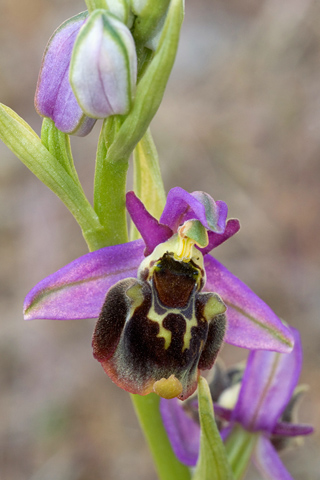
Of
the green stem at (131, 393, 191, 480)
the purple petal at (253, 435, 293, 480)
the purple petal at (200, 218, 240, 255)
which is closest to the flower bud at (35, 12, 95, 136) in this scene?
the purple petal at (200, 218, 240, 255)

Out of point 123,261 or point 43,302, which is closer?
point 43,302

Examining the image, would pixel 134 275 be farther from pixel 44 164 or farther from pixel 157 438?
pixel 157 438

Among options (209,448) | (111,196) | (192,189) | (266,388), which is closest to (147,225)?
(111,196)

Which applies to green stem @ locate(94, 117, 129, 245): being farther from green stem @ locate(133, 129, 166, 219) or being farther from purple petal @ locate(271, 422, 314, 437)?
purple petal @ locate(271, 422, 314, 437)

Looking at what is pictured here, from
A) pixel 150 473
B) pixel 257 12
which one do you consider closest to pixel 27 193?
pixel 150 473

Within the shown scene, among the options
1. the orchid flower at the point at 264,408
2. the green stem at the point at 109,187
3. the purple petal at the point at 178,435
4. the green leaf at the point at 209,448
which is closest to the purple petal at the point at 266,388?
the orchid flower at the point at 264,408

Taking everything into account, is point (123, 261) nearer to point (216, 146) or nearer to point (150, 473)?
point (150, 473)
